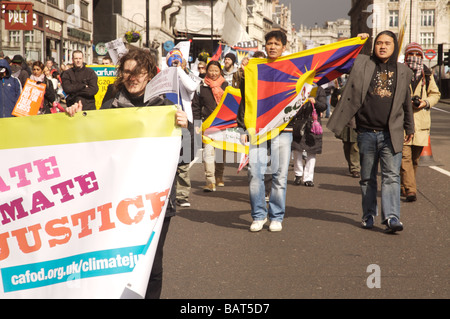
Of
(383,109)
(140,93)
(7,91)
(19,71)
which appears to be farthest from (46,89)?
(140,93)

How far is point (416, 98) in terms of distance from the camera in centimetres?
938

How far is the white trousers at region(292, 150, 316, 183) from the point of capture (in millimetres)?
11164

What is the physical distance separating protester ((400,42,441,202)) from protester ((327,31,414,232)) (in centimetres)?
178

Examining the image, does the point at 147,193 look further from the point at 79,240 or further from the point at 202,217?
the point at 202,217

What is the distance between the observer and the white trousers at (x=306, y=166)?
36.6 feet

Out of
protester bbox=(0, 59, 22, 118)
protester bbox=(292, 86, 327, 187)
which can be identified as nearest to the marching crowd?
protester bbox=(292, 86, 327, 187)

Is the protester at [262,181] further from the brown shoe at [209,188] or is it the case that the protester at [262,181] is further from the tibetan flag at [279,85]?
the brown shoe at [209,188]

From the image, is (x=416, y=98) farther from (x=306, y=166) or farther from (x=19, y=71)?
(x=19, y=71)

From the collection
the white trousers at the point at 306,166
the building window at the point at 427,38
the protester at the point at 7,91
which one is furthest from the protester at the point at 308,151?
the building window at the point at 427,38

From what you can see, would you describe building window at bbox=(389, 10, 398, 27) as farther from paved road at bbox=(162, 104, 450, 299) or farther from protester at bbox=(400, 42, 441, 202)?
protester at bbox=(400, 42, 441, 202)

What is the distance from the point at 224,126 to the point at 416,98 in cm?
273
